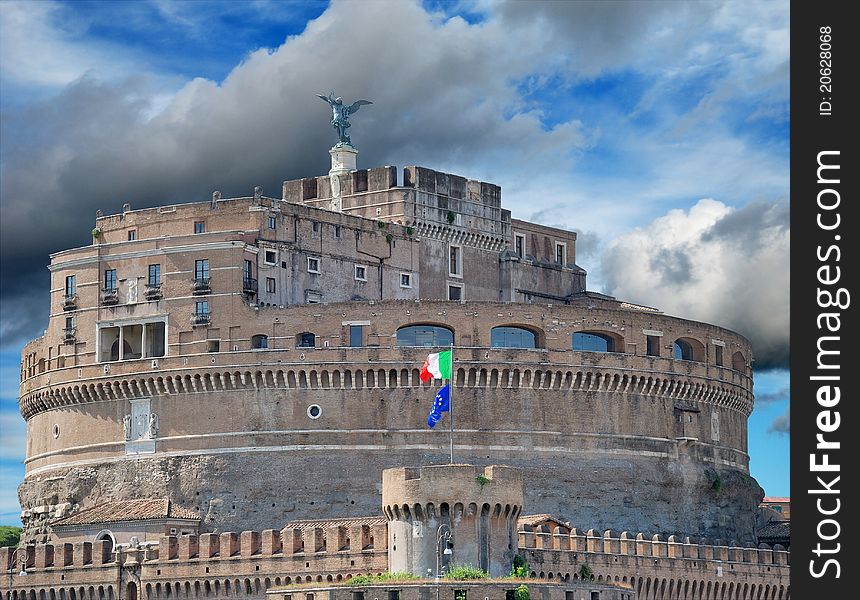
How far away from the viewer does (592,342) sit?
302 feet

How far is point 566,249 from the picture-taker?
108 metres

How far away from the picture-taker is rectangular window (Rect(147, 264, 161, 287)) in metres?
91.9

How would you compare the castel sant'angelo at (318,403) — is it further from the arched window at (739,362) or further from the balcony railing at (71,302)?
the arched window at (739,362)

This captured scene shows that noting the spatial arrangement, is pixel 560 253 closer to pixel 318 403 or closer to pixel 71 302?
pixel 318 403

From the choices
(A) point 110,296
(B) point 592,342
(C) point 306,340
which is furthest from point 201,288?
(B) point 592,342

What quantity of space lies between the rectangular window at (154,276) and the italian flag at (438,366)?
54.3 feet

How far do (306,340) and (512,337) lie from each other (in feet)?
30.0

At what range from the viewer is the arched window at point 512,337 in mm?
90500

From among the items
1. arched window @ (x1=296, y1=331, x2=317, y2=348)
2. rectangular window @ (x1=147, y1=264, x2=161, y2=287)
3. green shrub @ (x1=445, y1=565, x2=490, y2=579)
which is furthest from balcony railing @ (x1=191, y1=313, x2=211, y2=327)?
green shrub @ (x1=445, y1=565, x2=490, y2=579)

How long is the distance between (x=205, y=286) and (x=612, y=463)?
1972 cm

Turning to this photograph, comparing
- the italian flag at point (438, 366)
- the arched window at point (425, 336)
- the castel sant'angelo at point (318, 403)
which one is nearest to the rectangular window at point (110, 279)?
the castel sant'angelo at point (318, 403)
